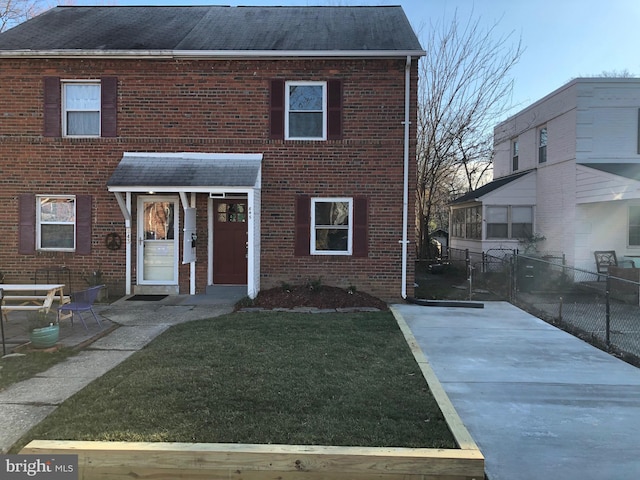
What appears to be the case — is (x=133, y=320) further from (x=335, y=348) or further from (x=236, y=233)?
(x=335, y=348)

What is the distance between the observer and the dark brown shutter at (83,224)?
403 inches

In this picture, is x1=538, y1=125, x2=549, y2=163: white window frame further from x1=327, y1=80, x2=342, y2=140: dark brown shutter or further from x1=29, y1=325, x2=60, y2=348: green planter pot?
x1=29, y1=325, x2=60, y2=348: green planter pot

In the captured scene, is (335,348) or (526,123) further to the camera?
(526,123)

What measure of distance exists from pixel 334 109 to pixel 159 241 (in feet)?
17.8

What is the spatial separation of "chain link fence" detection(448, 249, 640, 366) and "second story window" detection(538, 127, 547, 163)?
3.68m

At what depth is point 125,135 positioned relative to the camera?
10.2 meters

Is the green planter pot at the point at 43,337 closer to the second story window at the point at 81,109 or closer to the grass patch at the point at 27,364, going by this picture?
the grass patch at the point at 27,364

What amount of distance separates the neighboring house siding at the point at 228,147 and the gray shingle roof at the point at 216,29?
578 mm

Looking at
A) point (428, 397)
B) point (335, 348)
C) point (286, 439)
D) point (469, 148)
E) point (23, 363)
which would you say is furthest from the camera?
point (469, 148)

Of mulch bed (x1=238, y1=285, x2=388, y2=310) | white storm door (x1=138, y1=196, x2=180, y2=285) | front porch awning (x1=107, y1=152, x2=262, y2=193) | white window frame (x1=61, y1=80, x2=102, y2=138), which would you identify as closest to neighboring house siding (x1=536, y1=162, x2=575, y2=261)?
mulch bed (x1=238, y1=285, x2=388, y2=310)

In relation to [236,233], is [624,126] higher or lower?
higher

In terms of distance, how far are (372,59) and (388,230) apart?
4061mm

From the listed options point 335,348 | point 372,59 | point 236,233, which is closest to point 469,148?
point 372,59

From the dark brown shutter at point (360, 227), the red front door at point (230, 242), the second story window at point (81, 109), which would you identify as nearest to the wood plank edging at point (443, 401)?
the dark brown shutter at point (360, 227)
